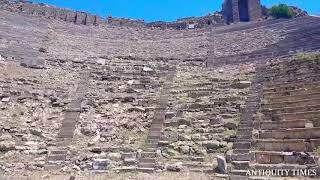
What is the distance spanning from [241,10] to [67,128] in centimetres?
2691

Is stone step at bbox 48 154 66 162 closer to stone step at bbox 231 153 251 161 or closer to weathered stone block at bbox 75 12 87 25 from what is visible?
stone step at bbox 231 153 251 161

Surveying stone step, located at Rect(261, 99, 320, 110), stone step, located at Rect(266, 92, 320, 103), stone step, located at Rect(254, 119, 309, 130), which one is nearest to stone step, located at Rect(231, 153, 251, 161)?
stone step, located at Rect(254, 119, 309, 130)

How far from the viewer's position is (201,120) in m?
12.1

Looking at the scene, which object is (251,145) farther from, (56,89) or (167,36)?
(167,36)

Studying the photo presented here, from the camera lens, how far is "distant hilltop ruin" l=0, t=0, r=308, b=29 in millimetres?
28080

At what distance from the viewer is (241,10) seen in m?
36.0

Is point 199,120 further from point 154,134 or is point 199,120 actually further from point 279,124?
point 279,124

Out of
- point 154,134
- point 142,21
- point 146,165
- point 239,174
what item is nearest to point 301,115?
point 239,174

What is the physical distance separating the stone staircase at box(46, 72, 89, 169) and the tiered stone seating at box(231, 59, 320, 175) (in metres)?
4.36

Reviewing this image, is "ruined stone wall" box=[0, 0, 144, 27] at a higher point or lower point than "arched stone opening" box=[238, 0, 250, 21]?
lower

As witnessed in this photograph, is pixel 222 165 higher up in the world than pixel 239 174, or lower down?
higher up

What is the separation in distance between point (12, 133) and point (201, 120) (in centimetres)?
523

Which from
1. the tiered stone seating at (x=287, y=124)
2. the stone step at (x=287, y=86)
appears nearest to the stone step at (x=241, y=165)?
the tiered stone seating at (x=287, y=124)

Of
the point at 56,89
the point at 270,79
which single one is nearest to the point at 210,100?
the point at 270,79
